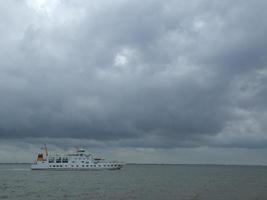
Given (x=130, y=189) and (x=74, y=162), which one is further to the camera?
(x=74, y=162)

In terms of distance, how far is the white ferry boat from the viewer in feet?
481

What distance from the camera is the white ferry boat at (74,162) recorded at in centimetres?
14650

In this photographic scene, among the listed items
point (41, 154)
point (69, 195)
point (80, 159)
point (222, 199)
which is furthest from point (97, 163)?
point (222, 199)

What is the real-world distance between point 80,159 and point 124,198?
92.9 meters

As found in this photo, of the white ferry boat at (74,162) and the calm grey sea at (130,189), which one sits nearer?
the calm grey sea at (130,189)

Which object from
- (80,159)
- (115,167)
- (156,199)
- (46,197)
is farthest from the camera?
(115,167)

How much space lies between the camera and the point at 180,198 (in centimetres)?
5656

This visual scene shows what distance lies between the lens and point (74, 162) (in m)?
147

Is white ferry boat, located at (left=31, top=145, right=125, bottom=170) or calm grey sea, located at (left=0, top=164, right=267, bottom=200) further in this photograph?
white ferry boat, located at (left=31, top=145, right=125, bottom=170)

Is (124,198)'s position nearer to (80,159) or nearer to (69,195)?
(69,195)

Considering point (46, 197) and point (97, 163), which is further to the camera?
point (97, 163)

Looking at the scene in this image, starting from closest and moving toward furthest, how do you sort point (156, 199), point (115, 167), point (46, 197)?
point (156, 199) → point (46, 197) → point (115, 167)

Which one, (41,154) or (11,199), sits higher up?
(41,154)

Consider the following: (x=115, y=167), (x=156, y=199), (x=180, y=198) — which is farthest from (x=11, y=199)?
(x=115, y=167)
